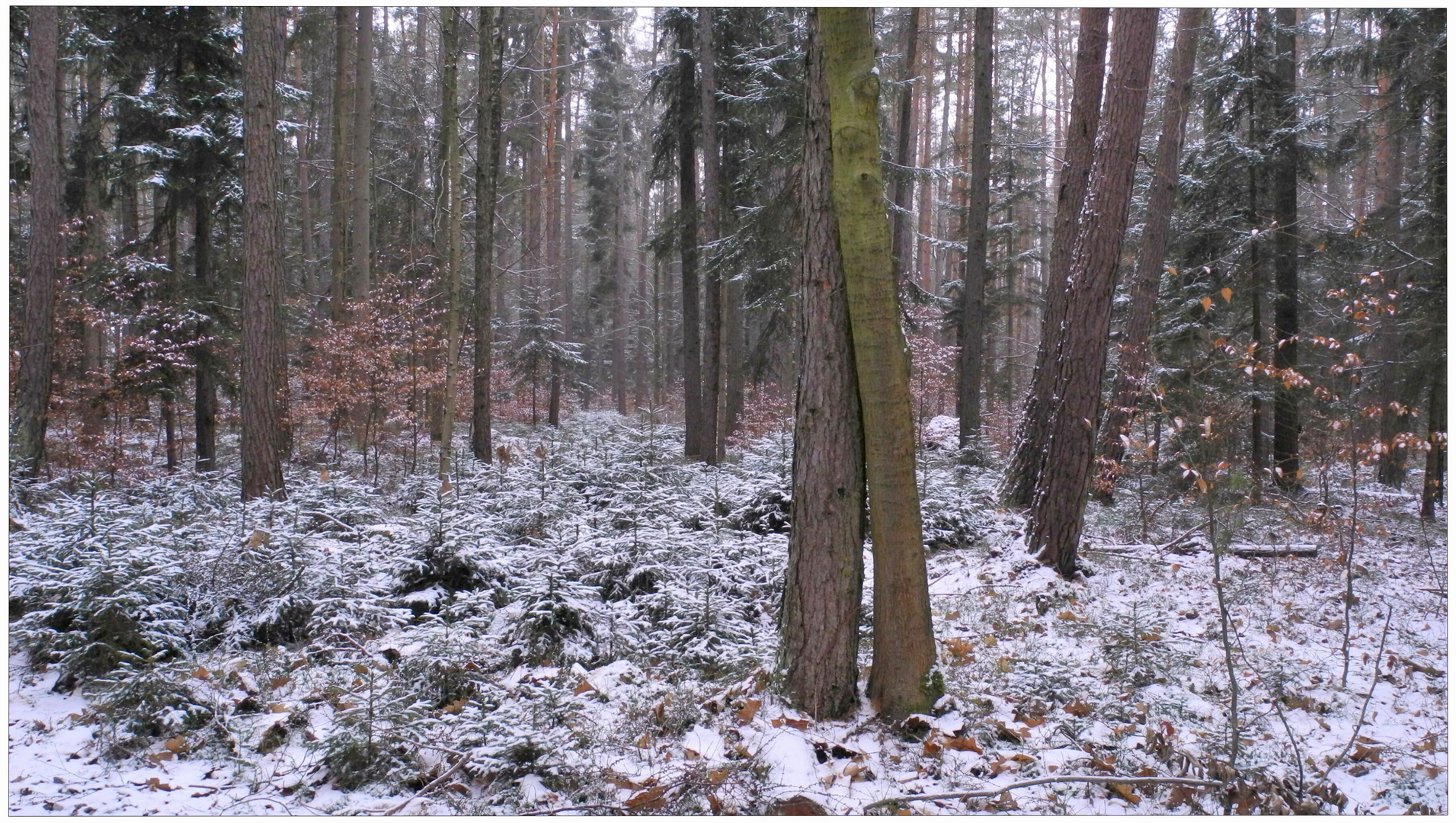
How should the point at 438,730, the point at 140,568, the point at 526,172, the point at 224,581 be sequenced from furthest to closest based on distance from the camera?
the point at 526,172, the point at 224,581, the point at 140,568, the point at 438,730

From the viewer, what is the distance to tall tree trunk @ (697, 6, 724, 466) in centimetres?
1286

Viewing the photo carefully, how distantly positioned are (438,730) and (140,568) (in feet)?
9.65

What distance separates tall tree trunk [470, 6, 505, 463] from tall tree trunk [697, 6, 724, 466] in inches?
132

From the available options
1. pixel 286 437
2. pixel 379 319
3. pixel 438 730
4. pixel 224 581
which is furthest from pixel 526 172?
pixel 438 730

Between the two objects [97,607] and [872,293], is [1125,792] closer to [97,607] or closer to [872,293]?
[872,293]

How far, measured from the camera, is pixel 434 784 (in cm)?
346

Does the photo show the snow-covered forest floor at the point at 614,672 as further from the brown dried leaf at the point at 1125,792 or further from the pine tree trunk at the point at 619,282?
the pine tree trunk at the point at 619,282

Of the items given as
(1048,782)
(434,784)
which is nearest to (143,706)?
(434,784)

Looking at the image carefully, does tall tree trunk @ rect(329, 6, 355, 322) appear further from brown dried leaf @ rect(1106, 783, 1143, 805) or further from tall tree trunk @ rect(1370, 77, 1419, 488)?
tall tree trunk @ rect(1370, 77, 1419, 488)

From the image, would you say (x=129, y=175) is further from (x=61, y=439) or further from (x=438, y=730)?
(x=438, y=730)

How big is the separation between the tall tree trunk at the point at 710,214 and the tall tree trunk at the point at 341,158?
21.7 feet

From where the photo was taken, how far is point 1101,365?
6699mm

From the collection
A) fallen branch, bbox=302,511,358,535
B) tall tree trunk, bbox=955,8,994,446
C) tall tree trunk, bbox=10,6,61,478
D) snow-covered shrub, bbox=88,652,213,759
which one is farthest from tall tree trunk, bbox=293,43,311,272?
snow-covered shrub, bbox=88,652,213,759

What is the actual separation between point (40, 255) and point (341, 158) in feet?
19.2
